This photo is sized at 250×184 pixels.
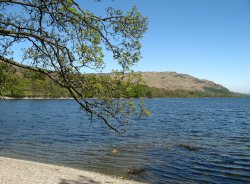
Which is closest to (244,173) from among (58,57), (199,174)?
(199,174)

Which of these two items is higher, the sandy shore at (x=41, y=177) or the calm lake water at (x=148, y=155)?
the sandy shore at (x=41, y=177)

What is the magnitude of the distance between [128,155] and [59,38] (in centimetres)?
1942

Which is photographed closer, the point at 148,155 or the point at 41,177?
the point at 41,177

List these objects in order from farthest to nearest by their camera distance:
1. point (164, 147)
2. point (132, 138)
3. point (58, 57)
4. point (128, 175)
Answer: point (132, 138), point (164, 147), point (128, 175), point (58, 57)

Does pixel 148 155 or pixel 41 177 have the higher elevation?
pixel 41 177

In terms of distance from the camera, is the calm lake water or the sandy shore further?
the calm lake water

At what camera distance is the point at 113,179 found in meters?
20.6

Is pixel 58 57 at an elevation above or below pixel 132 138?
above

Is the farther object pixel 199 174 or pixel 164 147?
pixel 164 147

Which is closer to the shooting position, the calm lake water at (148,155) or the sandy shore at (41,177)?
the sandy shore at (41,177)

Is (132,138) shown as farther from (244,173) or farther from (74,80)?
(74,80)

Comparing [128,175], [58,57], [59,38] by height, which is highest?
[59,38]

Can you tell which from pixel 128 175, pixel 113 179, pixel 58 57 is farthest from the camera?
→ pixel 128 175

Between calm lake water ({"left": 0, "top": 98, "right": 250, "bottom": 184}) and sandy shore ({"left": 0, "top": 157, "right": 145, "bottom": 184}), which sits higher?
sandy shore ({"left": 0, "top": 157, "right": 145, "bottom": 184})
